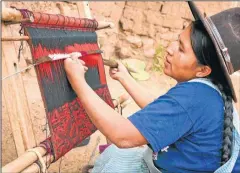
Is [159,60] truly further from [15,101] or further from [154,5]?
[15,101]

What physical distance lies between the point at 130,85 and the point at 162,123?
29.8 inches

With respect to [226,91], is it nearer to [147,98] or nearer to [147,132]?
[147,132]

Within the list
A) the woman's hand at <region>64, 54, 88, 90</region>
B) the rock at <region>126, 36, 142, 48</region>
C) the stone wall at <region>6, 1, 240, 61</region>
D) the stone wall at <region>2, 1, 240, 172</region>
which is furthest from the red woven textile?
the rock at <region>126, 36, 142, 48</region>

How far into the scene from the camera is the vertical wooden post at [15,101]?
1291 millimetres

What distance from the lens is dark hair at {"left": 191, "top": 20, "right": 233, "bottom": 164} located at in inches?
53.1

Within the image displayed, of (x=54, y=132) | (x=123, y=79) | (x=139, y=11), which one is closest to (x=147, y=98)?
(x=123, y=79)

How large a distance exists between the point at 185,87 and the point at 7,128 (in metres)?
2.09

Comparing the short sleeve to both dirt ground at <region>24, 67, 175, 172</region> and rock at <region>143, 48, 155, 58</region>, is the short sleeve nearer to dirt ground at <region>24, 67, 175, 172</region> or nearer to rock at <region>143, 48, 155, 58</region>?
dirt ground at <region>24, 67, 175, 172</region>

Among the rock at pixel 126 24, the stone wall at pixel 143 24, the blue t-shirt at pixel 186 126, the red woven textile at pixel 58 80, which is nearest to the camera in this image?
the blue t-shirt at pixel 186 126

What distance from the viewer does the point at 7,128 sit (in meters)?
2.91

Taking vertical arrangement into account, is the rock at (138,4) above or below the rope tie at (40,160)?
above

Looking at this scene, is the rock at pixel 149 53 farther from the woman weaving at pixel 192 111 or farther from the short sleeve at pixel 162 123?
the short sleeve at pixel 162 123

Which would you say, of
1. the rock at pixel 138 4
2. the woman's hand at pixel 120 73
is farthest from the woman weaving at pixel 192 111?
the rock at pixel 138 4

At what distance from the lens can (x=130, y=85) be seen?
1.98 m
